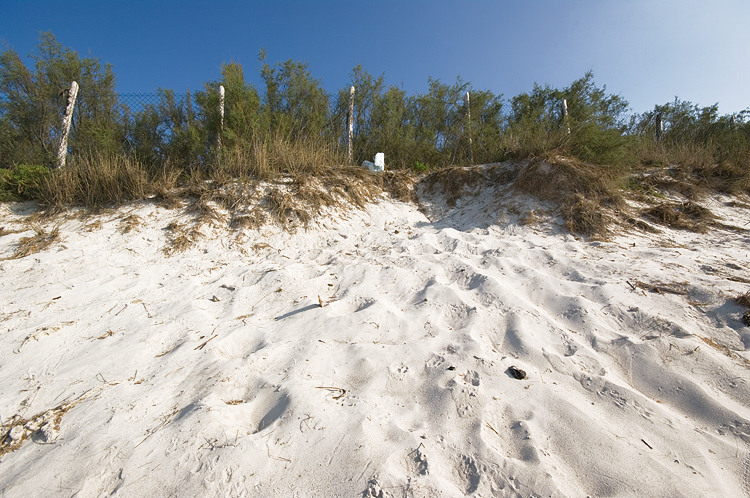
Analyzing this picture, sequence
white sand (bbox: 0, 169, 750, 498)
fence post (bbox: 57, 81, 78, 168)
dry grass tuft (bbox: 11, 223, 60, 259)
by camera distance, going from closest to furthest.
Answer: white sand (bbox: 0, 169, 750, 498), dry grass tuft (bbox: 11, 223, 60, 259), fence post (bbox: 57, 81, 78, 168)

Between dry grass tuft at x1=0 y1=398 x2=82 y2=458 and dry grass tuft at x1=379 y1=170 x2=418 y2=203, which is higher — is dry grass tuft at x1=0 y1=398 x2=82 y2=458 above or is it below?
below

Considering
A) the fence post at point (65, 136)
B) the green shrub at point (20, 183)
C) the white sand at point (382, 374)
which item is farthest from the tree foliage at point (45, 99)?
the white sand at point (382, 374)

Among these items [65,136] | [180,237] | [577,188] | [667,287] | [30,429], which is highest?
[65,136]

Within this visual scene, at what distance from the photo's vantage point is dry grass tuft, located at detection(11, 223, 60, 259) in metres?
3.18

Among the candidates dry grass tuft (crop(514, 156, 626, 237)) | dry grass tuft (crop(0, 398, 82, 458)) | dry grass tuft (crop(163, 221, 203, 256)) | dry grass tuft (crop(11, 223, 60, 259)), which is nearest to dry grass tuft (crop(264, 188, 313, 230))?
dry grass tuft (crop(163, 221, 203, 256))

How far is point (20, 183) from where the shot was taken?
4.00 metres

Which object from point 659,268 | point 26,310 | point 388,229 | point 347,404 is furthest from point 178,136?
point 659,268

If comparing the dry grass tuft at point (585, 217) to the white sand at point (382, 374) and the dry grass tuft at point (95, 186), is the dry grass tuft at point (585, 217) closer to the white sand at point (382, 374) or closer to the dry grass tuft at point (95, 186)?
the white sand at point (382, 374)

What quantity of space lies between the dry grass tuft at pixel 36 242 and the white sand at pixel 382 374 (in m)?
0.11

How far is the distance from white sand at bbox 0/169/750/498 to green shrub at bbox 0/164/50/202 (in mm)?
1278

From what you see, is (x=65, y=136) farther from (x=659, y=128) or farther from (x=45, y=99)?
(x=659, y=128)

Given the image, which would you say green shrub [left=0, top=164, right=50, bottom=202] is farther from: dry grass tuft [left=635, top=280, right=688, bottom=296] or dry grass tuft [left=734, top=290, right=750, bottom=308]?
dry grass tuft [left=734, top=290, right=750, bottom=308]

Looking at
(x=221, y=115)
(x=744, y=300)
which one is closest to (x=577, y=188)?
(x=744, y=300)

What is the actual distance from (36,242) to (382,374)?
165 inches
